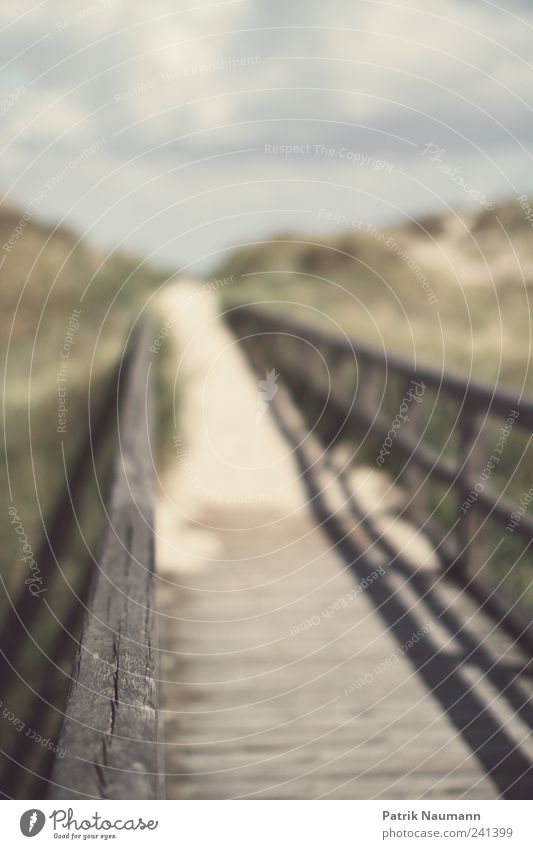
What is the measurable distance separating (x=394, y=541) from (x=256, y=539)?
2.80 feet

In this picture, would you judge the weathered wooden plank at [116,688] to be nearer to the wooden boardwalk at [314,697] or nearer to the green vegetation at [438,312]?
the wooden boardwalk at [314,697]

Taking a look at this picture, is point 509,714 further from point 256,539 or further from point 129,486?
point 256,539

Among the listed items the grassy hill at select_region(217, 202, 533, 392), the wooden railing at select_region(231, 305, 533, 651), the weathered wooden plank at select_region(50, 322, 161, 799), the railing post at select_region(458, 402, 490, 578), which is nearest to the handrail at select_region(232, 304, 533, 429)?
the wooden railing at select_region(231, 305, 533, 651)

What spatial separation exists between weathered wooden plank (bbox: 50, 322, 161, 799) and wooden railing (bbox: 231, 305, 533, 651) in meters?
2.09

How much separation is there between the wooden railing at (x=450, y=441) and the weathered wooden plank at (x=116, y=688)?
2094 mm

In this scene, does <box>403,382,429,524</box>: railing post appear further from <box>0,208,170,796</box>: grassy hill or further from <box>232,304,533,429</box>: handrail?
<box>0,208,170,796</box>: grassy hill

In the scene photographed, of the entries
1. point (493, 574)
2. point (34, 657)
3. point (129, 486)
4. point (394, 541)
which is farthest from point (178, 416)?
point (129, 486)

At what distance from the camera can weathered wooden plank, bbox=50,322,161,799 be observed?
4.39ft

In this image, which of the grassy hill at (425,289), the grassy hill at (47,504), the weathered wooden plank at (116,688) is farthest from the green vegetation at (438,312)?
the weathered wooden plank at (116,688)

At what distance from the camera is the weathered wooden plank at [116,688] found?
4.39 feet

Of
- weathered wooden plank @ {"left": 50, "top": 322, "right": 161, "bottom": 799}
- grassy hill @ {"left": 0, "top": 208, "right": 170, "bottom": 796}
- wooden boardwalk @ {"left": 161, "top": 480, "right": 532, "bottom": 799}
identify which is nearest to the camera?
weathered wooden plank @ {"left": 50, "top": 322, "right": 161, "bottom": 799}

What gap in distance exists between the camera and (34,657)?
19.8 ft
